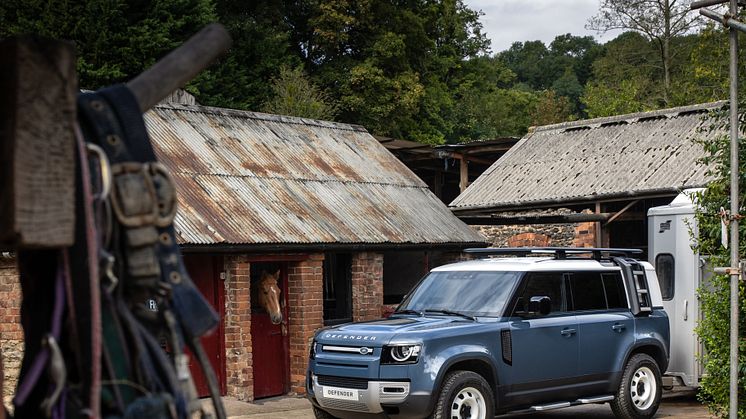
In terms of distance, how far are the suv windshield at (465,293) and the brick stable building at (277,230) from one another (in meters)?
2.81

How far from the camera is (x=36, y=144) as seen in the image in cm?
228

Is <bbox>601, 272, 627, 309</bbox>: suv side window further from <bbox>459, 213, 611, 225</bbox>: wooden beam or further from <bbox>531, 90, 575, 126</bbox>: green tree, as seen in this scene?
<bbox>531, 90, 575, 126</bbox>: green tree

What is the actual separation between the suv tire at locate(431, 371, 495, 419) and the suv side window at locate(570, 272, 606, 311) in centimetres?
213

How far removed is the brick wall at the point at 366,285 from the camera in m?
16.6

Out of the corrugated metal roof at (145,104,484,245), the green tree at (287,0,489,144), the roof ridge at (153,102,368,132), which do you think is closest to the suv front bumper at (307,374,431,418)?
the corrugated metal roof at (145,104,484,245)

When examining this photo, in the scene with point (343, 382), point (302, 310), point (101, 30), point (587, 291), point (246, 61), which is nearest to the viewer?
point (343, 382)

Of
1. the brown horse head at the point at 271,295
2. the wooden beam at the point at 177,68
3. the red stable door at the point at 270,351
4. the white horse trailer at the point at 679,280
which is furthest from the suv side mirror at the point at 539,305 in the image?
the wooden beam at the point at 177,68

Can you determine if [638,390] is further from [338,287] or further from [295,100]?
[295,100]

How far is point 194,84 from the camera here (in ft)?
100

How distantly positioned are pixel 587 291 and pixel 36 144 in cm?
1137

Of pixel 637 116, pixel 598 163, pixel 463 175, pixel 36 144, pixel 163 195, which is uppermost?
pixel 637 116

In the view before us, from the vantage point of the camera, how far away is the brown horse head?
601 inches

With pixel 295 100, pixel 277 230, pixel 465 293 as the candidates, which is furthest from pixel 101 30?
pixel 465 293

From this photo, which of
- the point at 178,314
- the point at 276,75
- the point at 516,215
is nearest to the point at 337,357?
the point at 178,314
